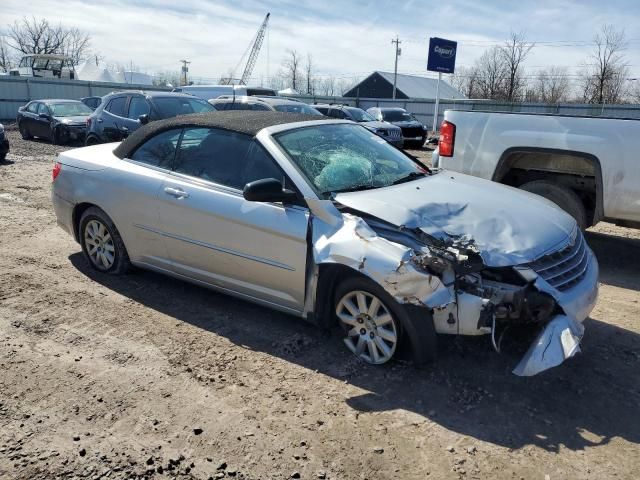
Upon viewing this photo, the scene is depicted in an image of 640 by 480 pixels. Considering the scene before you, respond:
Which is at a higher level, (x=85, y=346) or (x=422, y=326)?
(x=422, y=326)

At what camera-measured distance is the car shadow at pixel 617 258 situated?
5.53 metres

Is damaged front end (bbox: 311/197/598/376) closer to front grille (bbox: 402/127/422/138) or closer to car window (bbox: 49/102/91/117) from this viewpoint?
car window (bbox: 49/102/91/117)

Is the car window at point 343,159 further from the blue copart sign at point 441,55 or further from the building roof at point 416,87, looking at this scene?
the building roof at point 416,87

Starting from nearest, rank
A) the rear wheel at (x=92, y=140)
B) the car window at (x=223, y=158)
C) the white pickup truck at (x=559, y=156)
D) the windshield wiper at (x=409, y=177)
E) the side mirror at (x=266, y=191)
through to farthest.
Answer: the side mirror at (x=266, y=191) < the car window at (x=223, y=158) < the windshield wiper at (x=409, y=177) < the white pickup truck at (x=559, y=156) < the rear wheel at (x=92, y=140)

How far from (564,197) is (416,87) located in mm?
65131

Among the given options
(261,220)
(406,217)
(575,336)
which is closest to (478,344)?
(575,336)

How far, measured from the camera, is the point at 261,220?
12.7 feet

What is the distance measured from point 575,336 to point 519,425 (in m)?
0.66

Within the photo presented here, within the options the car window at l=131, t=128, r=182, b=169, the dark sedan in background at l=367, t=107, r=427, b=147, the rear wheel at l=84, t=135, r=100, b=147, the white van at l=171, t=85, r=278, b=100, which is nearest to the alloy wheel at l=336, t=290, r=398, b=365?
the car window at l=131, t=128, r=182, b=169

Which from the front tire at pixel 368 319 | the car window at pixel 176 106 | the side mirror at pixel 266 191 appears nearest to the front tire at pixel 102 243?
the side mirror at pixel 266 191

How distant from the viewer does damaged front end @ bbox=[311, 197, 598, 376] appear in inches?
124

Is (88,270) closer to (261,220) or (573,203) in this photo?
(261,220)

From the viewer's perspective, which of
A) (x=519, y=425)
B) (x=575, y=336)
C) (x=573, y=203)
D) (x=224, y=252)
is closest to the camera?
(x=519, y=425)

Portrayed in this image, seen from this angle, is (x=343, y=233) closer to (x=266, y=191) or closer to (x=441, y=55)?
(x=266, y=191)
